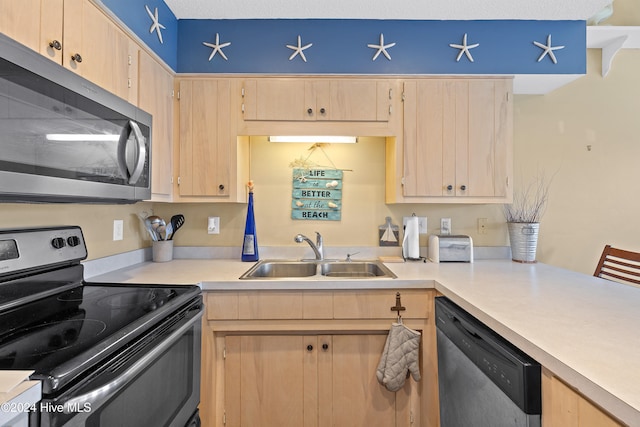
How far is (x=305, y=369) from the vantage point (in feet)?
5.57

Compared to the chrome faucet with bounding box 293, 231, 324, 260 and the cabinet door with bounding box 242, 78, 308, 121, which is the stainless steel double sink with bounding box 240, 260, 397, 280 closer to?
the chrome faucet with bounding box 293, 231, 324, 260

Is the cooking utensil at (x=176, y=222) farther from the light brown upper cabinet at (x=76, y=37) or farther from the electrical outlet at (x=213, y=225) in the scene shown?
the light brown upper cabinet at (x=76, y=37)

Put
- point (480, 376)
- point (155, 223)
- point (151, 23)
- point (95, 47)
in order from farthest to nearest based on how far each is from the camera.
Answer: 1. point (155, 223)
2. point (151, 23)
3. point (95, 47)
4. point (480, 376)

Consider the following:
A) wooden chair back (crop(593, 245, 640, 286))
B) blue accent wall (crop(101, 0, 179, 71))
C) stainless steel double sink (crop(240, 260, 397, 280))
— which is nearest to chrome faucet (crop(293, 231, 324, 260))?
stainless steel double sink (crop(240, 260, 397, 280))

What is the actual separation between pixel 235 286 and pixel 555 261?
7.04 ft

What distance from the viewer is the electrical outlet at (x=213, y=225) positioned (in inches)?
91.7

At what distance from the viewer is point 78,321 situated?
102cm

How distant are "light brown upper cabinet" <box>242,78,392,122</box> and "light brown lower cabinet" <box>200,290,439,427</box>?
3.37 ft

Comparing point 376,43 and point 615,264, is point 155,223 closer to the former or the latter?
point 376,43

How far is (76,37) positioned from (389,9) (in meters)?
1.58

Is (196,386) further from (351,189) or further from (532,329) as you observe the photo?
(351,189)

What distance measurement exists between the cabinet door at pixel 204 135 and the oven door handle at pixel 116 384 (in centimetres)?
108

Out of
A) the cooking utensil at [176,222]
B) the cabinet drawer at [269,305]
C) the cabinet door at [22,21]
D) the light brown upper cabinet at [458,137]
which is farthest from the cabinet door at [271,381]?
the cabinet door at [22,21]

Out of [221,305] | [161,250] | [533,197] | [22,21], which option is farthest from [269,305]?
[533,197]
